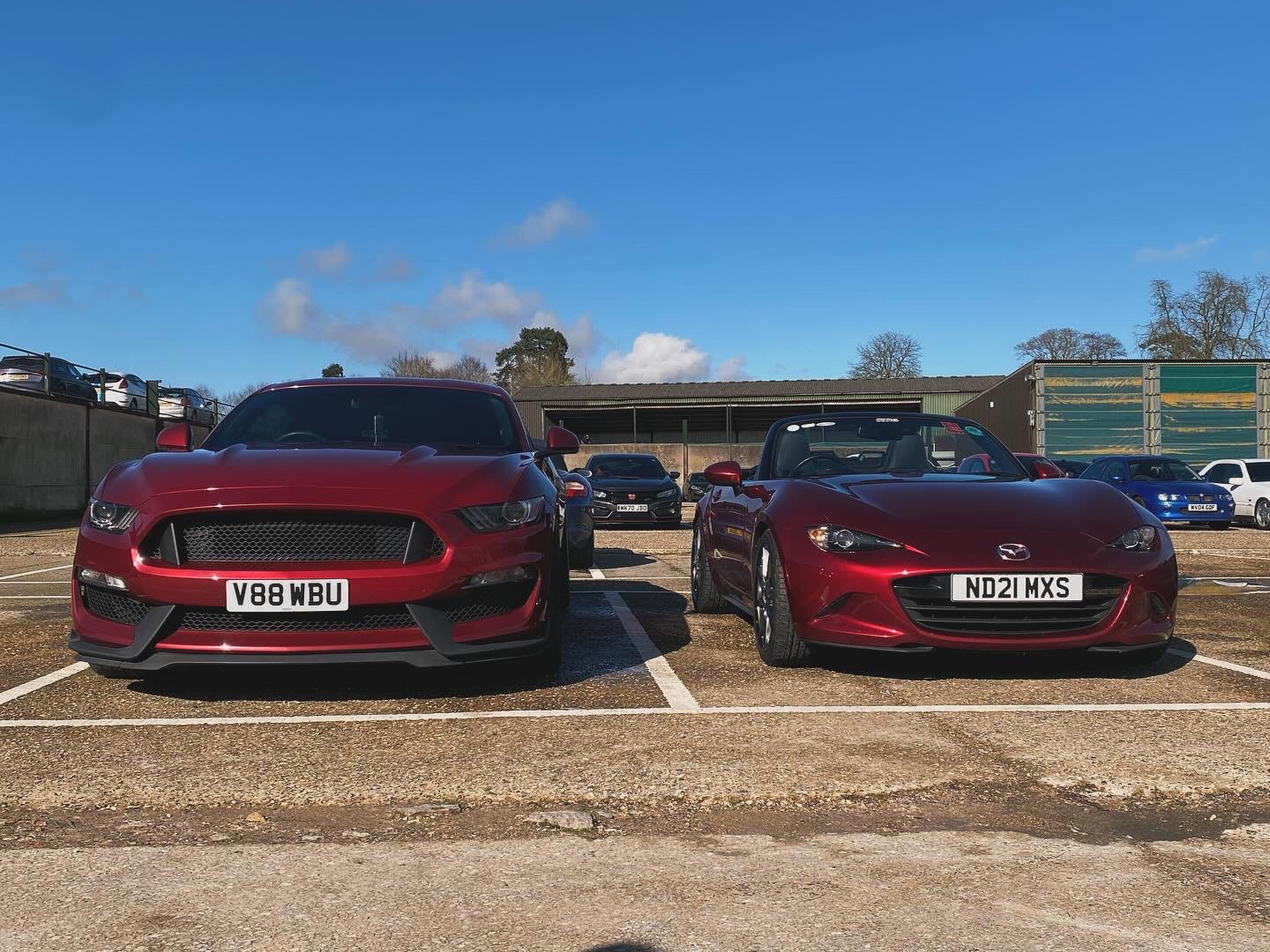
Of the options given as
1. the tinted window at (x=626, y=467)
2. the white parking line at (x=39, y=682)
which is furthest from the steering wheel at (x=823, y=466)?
the tinted window at (x=626, y=467)

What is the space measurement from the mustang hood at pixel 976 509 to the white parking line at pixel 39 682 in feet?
11.6

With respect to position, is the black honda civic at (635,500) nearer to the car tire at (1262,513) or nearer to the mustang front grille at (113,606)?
the car tire at (1262,513)

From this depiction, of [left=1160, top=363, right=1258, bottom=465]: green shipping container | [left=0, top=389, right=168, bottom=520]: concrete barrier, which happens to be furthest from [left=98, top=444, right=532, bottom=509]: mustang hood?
[left=1160, top=363, right=1258, bottom=465]: green shipping container

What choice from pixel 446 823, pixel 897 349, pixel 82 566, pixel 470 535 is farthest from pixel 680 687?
pixel 897 349

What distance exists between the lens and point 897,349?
84062mm

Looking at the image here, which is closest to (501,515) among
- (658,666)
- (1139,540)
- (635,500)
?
(658,666)

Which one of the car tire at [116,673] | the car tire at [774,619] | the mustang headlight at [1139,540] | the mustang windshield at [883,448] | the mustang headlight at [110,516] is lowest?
the car tire at [116,673]

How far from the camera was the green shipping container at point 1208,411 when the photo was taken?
95.6 ft

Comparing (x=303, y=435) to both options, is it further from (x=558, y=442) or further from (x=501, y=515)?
(x=501, y=515)

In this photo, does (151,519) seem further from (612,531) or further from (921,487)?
(612,531)

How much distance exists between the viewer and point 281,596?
4.41 m

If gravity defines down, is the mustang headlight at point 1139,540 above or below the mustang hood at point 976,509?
below

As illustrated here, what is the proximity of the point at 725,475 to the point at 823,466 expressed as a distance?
58 cm

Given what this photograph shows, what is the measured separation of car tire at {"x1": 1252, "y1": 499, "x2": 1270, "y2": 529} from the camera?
21344mm
